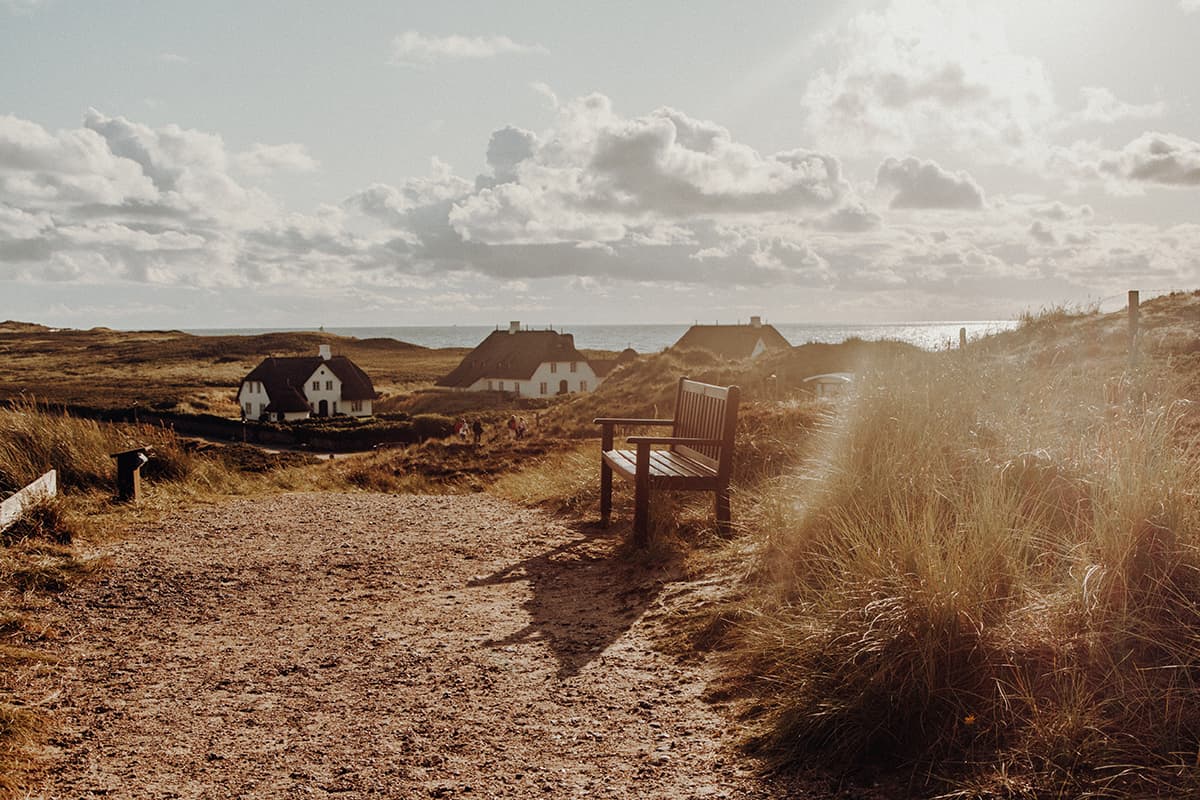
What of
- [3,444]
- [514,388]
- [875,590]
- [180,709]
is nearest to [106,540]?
[3,444]

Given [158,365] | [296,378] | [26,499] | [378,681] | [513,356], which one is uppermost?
[513,356]

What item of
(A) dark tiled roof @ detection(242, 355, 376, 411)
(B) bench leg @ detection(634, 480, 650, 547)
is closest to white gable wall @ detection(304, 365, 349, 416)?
(A) dark tiled roof @ detection(242, 355, 376, 411)

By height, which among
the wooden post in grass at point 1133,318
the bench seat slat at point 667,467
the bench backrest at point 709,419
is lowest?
the bench seat slat at point 667,467

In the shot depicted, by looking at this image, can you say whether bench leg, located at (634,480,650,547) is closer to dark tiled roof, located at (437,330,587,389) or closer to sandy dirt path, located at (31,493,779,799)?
sandy dirt path, located at (31,493,779,799)

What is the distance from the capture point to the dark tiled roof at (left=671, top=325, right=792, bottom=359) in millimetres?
57900

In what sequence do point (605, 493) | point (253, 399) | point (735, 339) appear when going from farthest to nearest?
point (253, 399) → point (735, 339) → point (605, 493)

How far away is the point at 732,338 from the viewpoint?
5869 cm

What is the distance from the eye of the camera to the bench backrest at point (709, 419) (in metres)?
7.18

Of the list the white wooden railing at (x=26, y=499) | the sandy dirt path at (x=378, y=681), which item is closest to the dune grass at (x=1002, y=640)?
the sandy dirt path at (x=378, y=681)

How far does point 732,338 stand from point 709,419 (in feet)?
169

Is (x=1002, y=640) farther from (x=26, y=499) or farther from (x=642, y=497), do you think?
(x=26, y=499)

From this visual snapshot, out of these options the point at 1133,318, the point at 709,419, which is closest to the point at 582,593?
the point at 709,419

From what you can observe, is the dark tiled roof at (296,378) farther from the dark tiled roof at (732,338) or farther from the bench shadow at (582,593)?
the bench shadow at (582,593)

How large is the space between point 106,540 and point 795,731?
660 centimetres
